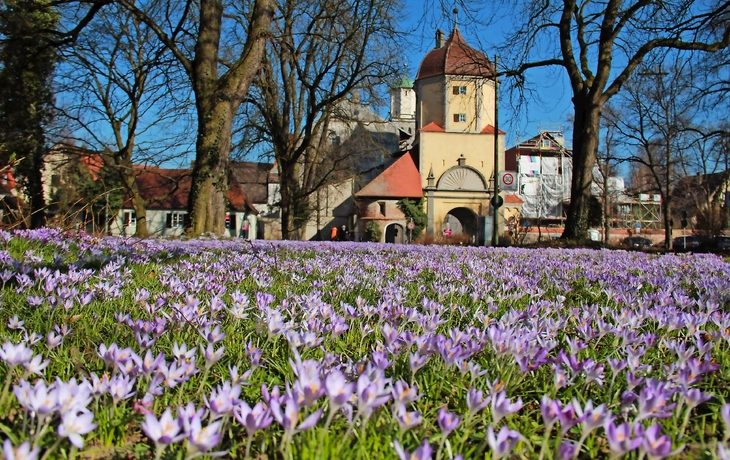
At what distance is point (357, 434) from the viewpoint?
1.28m

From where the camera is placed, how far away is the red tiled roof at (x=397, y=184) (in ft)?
161

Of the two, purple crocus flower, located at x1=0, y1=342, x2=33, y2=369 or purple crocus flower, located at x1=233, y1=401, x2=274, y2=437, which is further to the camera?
purple crocus flower, located at x1=0, y1=342, x2=33, y2=369

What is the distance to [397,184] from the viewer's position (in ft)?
164

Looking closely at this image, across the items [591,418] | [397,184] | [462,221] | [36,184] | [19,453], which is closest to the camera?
[19,453]

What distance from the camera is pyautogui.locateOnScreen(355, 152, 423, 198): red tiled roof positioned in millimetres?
49094

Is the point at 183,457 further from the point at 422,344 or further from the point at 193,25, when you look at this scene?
the point at 193,25

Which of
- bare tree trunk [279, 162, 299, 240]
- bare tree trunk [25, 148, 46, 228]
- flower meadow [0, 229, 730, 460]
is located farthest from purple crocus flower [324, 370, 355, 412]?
bare tree trunk [279, 162, 299, 240]

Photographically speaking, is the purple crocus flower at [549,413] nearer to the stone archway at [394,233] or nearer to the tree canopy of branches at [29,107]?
the tree canopy of branches at [29,107]

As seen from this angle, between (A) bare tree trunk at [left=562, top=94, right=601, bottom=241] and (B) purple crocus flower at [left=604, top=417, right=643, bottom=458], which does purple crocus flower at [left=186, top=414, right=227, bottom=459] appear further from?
(A) bare tree trunk at [left=562, top=94, right=601, bottom=241]

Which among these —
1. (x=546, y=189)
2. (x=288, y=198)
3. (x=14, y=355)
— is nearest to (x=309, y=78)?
(x=288, y=198)

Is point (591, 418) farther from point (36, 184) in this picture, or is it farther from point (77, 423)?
point (36, 184)

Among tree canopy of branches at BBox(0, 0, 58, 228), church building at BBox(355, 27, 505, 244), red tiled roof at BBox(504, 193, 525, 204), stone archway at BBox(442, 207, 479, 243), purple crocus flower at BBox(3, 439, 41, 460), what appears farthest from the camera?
red tiled roof at BBox(504, 193, 525, 204)

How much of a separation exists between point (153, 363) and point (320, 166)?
29045mm

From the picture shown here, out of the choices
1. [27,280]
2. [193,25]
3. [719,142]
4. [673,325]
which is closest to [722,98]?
[719,142]
